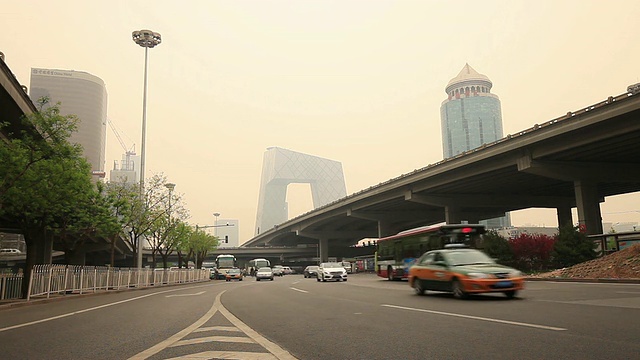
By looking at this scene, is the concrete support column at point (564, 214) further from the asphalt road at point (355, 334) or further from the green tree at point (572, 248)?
the asphalt road at point (355, 334)

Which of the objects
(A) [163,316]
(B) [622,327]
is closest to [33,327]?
(A) [163,316]

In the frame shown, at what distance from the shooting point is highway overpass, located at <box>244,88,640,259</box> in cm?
3575

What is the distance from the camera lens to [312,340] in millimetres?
7520

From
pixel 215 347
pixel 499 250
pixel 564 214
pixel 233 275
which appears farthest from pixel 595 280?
pixel 233 275

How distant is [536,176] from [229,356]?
5065 cm

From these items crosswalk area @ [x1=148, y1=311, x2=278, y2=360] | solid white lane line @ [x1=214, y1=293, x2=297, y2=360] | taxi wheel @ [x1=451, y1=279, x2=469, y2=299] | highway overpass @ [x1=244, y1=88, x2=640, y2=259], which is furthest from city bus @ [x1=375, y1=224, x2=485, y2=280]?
crosswalk area @ [x1=148, y1=311, x2=278, y2=360]

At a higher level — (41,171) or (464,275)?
(41,171)

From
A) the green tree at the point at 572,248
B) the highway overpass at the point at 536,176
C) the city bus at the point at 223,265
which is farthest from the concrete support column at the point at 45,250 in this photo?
the highway overpass at the point at 536,176

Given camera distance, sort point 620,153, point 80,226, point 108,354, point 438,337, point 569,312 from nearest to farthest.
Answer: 1. point 108,354
2. point 438,337
3. point 569,312
4. point 80,226
5. point 620,153

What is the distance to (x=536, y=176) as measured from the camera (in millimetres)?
50969

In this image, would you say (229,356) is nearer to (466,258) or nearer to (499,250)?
(466,258)

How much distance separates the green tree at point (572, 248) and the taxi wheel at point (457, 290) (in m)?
20.9

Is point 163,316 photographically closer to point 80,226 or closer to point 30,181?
point 30,181

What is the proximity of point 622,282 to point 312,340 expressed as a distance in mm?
19745
